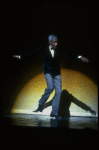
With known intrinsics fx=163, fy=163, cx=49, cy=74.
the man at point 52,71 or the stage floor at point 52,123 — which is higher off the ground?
the man at point 52,71

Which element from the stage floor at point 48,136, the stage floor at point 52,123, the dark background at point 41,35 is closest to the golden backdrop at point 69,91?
the dark background at point 41,35

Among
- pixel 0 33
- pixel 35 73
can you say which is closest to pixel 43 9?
pixel 0 33

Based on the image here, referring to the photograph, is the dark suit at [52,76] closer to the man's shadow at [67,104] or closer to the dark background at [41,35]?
the man's shadow at [67,104]

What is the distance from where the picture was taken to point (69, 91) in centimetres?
435

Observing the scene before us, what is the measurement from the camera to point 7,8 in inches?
184

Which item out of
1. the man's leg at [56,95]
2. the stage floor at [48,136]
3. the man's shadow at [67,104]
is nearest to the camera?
the stage floor at [48,136]

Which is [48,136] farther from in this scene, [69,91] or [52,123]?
[69,91]

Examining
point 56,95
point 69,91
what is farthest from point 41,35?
point 56,95

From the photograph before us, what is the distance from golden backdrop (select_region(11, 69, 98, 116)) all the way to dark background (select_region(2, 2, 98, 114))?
0.17 metres

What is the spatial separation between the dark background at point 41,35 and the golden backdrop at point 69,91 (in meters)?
0.17

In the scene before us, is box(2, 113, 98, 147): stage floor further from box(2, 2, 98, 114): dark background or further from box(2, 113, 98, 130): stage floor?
box(2, 2, 98, 114): dark background

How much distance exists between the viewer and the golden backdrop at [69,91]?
14.2ft

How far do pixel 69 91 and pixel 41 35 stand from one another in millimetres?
1734

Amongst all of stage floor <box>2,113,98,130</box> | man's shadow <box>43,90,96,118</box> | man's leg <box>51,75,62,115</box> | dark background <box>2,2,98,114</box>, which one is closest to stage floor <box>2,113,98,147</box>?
stage floor <box>2,113,98,130</box>
